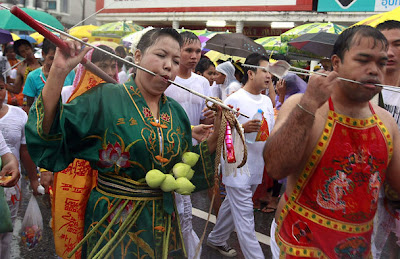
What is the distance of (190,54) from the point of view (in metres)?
4.55

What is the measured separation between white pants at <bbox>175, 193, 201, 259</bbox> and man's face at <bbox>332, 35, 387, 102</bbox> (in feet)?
5.67

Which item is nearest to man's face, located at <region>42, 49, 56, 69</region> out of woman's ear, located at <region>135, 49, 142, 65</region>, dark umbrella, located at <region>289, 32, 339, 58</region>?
woman's ear, located at <region>135, 49, 142, 65</region>

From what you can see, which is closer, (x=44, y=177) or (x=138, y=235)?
(x=138, y=235)

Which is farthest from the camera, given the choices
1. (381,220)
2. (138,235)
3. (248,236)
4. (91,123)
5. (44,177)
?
(248,236)

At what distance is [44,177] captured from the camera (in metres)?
3.36

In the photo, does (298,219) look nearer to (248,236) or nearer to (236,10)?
(248,236)

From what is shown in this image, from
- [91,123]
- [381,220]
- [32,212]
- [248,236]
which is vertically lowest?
[248,236]

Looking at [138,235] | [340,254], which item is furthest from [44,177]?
[340,254]

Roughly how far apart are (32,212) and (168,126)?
1773mm

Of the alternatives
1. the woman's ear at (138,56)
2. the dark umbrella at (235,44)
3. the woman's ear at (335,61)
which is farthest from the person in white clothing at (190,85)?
the dark umbrella at (235,44)

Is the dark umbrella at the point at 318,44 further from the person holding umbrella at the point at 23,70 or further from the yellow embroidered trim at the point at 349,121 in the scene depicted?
the yellow embroidered trim at the point at 349,121

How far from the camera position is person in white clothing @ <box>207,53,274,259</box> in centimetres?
404

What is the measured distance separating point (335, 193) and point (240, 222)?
2.04m

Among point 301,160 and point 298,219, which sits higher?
point 301,160
